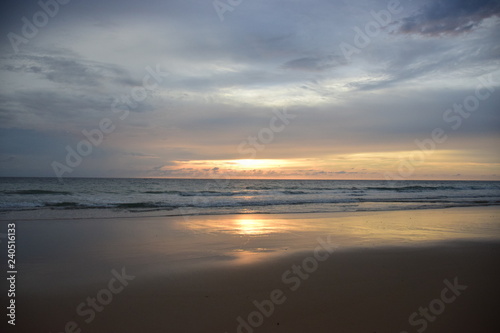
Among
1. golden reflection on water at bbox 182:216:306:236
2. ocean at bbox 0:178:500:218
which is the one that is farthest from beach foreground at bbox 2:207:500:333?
ocean at bbox 0:178:500:218

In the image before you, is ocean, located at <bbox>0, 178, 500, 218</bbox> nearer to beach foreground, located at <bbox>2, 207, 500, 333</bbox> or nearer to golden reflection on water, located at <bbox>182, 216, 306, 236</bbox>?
golden reflection on water, located at <bbox>182, 216, 306, 236</bbox>

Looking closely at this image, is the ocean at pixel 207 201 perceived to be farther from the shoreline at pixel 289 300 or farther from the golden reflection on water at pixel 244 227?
the shoreline at pixel 289 300

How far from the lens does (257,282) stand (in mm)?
6168

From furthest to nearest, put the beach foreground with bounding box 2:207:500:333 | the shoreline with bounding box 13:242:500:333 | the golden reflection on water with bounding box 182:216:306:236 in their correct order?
1. the golden reflection on water with bounding box 182:216:306:236
2. the beach foreground with bounding box 2:207:500:333
3. the shoreline with bounding box 13:242:500:333

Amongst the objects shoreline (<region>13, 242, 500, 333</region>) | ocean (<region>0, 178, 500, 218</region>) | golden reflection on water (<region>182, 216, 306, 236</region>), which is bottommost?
shoreline (<region>13, 242, 500, 333</region>)

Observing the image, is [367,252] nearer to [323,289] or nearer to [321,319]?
[323,289]

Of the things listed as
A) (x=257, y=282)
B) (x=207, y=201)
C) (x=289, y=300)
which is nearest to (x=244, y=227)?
(x=257, y=282)

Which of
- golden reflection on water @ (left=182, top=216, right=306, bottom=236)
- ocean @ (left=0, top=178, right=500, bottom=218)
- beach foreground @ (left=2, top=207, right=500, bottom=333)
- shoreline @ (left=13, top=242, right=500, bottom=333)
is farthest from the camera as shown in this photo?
ocean @ (left=0, top=178, right=500, bottom=218)

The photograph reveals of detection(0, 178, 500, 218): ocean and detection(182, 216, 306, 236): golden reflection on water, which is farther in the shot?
detection(0, 178, 500, 218): ocean

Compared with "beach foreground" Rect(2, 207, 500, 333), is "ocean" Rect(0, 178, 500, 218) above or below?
above

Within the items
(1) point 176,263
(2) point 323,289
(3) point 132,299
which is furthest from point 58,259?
(2) point 323,289

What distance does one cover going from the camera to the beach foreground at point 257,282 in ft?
15.2

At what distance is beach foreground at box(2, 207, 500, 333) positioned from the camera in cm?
464

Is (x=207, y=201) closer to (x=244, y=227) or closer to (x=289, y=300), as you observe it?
(x=244, y=227)
